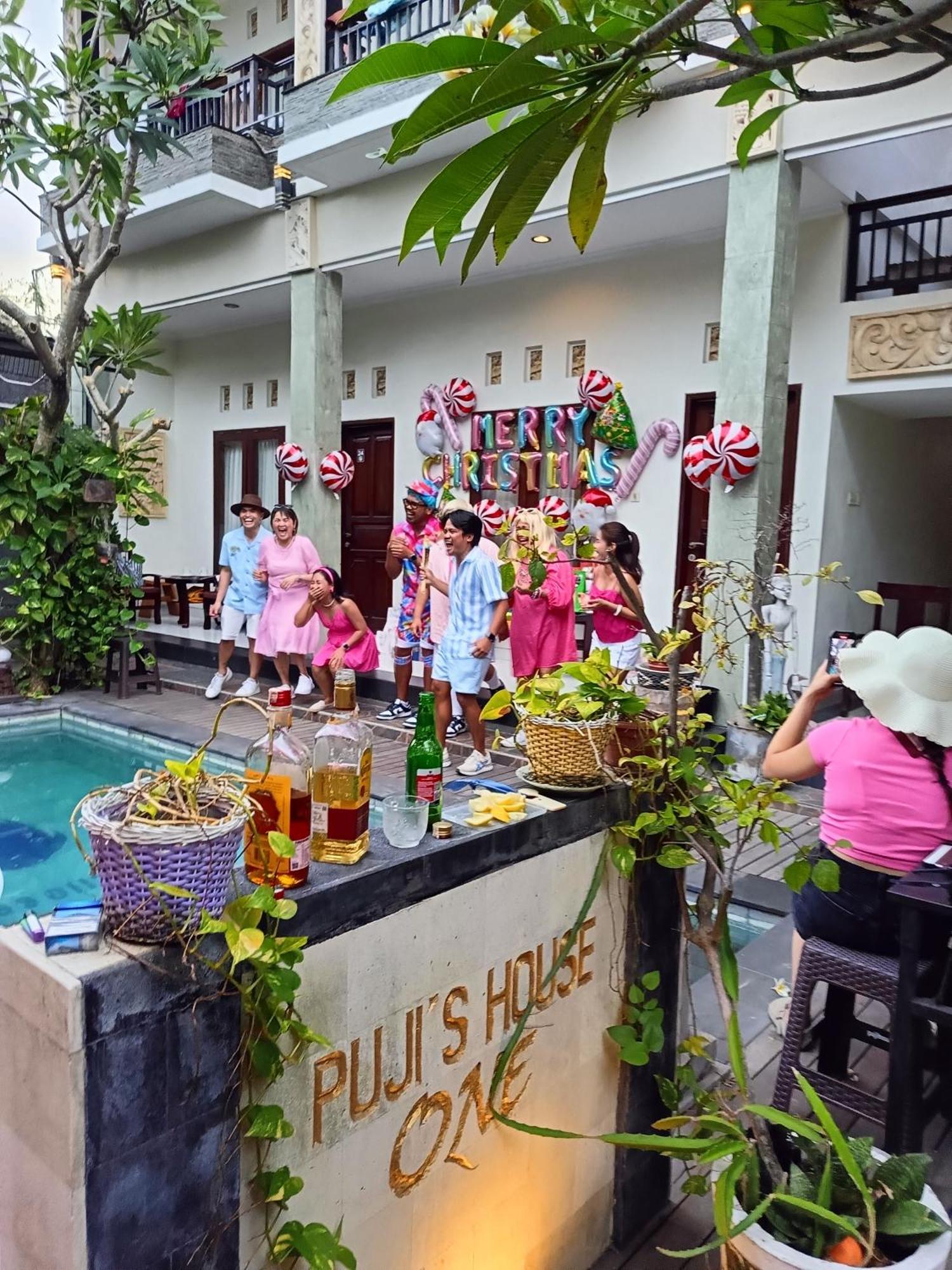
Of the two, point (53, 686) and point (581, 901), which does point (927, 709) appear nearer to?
point (581, 901)

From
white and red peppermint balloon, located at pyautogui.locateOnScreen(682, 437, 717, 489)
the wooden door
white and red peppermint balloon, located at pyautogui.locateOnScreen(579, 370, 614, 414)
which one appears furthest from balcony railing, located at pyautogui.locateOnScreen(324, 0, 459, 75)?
the wooden door

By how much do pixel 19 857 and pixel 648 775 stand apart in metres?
4.08

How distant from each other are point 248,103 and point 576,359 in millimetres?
4648

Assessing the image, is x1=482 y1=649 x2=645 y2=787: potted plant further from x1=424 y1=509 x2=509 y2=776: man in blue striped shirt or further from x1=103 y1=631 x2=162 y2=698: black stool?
x1=103 y1=631 x2=162 y2=698: black stool

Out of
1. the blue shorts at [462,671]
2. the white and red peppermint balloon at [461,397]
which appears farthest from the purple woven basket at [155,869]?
the white and red peppermint balloon at [461,397]

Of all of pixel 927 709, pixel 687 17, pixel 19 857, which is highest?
pixel 687 17

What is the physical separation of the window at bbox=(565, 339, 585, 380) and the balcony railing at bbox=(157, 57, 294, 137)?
13.1 feet

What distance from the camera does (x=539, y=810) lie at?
1.81 metres

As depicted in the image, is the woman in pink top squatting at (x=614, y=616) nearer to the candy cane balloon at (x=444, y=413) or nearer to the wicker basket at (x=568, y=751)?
the wicker basket at (x=568, y=751)

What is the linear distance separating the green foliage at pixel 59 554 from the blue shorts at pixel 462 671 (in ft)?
11.5

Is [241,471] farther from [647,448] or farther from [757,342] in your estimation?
[757,342]

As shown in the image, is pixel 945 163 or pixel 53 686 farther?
pixel 53 686

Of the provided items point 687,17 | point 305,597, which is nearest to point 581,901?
point 687,17

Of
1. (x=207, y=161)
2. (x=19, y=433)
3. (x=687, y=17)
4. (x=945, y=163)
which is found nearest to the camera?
(x=687, y=17)
